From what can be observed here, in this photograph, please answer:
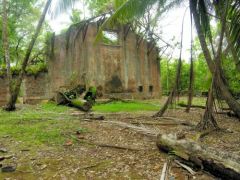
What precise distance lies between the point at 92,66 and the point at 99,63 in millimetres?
613

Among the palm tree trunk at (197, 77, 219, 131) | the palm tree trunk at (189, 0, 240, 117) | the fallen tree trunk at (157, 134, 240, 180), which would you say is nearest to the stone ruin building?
the palm tree trunk at (189, 0, 240, 117)

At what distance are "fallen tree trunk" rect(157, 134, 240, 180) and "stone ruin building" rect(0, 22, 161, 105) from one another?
1324 centimetres

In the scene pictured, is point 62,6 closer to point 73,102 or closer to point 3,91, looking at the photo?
point 73,102

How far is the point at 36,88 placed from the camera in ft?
65.0

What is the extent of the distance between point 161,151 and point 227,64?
10881mm

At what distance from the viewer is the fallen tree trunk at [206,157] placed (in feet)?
13.9

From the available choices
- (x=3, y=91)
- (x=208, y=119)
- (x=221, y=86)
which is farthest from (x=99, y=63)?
(x=208, y=119)

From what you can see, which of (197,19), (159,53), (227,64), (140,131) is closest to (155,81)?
(159,53)

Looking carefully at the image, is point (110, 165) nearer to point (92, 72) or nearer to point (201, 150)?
point (201, 150)

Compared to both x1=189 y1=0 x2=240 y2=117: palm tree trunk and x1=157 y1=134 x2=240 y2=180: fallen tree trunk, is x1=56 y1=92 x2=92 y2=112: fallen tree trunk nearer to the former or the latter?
x1=189 y1=0 x2=240 y2=117: palm tree trunk

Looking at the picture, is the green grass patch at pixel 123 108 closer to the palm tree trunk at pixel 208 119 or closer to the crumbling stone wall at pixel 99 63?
the crumbling stone wall at pixel 99 63

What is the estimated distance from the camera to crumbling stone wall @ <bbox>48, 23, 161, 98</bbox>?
60.6 feet

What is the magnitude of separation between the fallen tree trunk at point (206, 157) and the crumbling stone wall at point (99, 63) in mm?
13295

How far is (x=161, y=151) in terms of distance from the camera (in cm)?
580
